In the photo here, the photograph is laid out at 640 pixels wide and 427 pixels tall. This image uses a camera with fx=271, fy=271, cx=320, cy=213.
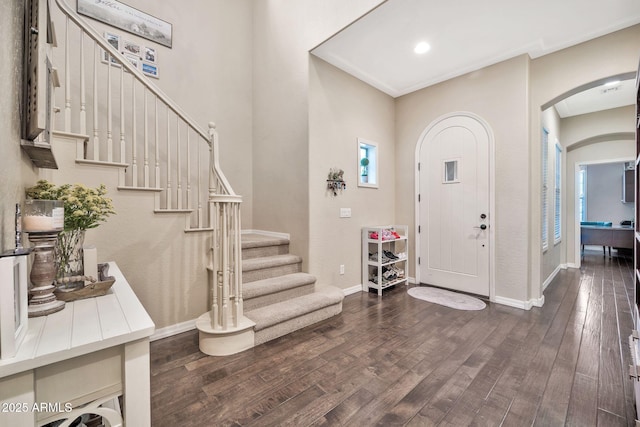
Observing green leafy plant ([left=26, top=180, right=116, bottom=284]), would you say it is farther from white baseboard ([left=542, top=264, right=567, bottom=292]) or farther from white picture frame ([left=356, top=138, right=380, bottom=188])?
white baseboard ([left=542, top=264, right=567, bottom=292])

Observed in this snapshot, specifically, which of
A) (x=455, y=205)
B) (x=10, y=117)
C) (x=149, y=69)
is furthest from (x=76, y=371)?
(x=455, y=205)

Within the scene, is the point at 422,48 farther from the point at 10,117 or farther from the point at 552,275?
the point at 552,275

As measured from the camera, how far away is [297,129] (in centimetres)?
338

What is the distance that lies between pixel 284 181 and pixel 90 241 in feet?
6.82

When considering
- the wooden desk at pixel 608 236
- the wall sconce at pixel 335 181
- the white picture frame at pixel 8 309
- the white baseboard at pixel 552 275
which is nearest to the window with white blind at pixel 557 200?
the white baseboard at pixel 552 275

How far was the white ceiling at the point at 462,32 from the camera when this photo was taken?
253cm

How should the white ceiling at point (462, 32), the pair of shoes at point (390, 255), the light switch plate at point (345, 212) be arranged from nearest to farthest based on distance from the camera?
1. the white ceiling at point (462, 32)
2. the light switch plate at point (345, 212)
3. the pair of shoes at point (390, 255)

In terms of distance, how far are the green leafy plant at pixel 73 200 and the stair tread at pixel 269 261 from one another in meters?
1.56

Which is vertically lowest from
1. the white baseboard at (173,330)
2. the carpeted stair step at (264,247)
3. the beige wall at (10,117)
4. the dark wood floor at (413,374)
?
the dark wood floor at (413,374)

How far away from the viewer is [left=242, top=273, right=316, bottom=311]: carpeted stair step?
8.64 ft

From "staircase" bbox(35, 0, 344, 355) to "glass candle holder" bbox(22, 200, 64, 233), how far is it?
0.48 metres

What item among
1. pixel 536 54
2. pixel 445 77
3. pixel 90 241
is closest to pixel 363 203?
pixel 445 77

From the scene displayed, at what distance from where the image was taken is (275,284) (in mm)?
2820

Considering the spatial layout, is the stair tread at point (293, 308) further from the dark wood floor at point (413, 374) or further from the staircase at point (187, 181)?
the dark wood floor at point (413, 374)
